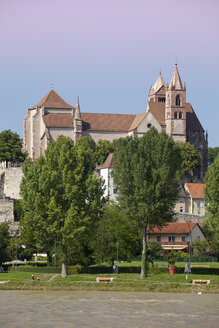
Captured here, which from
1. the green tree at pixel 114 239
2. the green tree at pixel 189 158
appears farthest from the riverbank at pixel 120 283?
the green tree at pixel 189 158

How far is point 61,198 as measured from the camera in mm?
63938

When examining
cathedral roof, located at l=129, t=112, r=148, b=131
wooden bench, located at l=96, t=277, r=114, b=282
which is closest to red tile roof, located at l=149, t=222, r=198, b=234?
wooden bench, located at l=96, t=277, r=114, b=282

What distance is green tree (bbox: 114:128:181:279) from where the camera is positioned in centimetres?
6353

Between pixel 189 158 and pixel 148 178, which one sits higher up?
pixel 189 158

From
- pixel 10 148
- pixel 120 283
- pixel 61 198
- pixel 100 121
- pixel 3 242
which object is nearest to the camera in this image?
pixel 120 283

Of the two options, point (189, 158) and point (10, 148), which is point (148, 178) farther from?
point (189, 158)

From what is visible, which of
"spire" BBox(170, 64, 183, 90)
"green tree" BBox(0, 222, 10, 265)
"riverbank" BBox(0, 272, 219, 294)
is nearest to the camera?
"riverbank" BBox(0, 272, 219, 294)

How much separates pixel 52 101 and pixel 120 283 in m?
137

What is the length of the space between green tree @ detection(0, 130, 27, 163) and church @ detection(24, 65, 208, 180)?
21.2 m

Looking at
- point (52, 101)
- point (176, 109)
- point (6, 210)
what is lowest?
point (6, 210)

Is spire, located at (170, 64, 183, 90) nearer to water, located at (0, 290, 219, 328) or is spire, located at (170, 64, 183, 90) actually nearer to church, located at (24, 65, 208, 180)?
church, located at (24, 65, 208, 180)

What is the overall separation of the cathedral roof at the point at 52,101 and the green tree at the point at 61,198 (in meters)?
125

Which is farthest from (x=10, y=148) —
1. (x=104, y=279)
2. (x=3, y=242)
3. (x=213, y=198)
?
(x=104, y=279)

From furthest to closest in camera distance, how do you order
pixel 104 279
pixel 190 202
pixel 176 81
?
pixel 176 81 → pixel 190 202 → pixel 104 279
